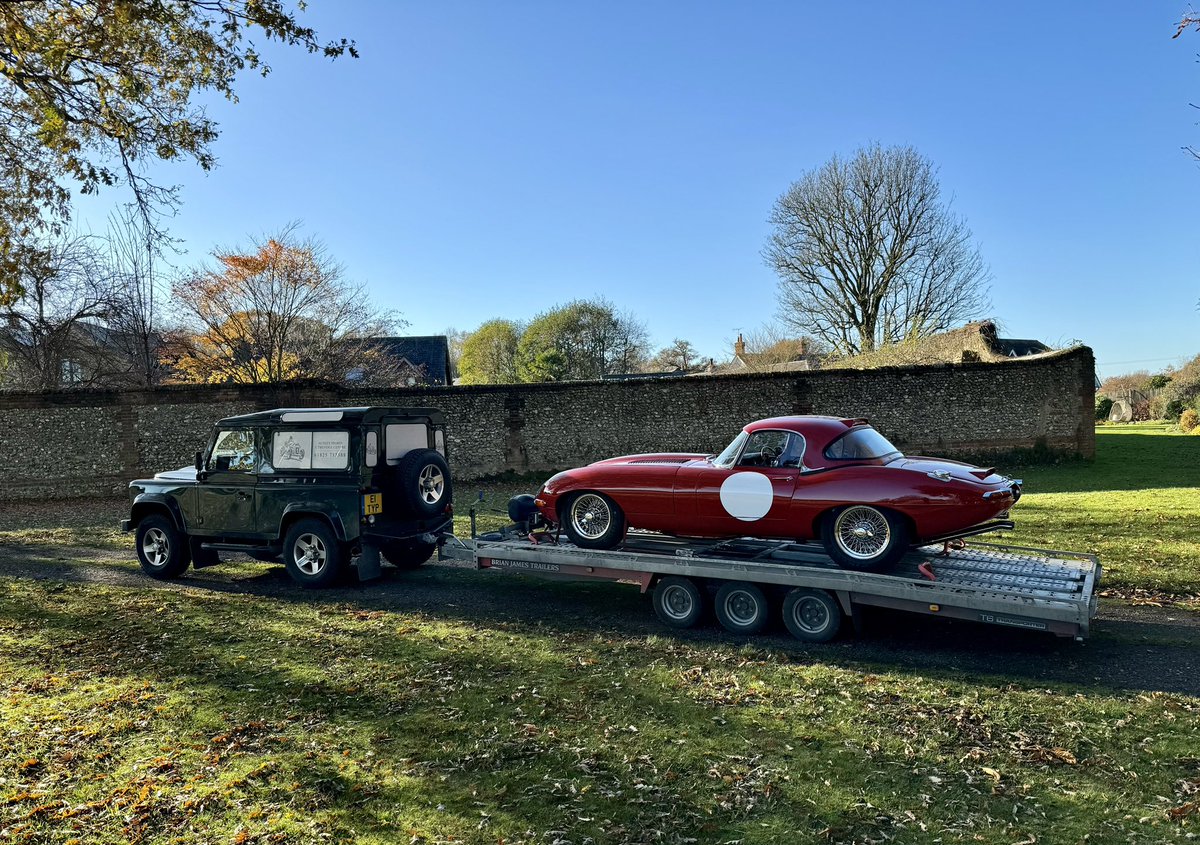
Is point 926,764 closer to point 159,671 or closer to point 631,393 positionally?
point 159,671

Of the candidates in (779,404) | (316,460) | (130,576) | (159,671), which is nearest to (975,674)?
(159,671)

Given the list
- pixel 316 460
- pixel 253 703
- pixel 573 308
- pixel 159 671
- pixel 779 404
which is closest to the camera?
pixel 253 703

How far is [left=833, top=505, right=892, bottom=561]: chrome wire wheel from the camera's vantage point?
6.81 metres

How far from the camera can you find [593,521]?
26.9 ft

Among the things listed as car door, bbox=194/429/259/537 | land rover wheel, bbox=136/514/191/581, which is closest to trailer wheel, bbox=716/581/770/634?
car door, bbox=194/429/259/537

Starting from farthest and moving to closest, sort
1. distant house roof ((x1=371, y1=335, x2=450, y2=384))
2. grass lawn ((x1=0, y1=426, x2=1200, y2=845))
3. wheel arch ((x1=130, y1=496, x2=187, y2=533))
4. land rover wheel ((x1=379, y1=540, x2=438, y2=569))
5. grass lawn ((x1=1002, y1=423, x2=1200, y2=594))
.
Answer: distant house roof ((x1=371, y1=335, x2=450, y2=384))
land rover wheel ((x1=379, y1=540, x2=438, y2=569))
wheel arch ((x1=130, y1=496, x2=187, y2=533))
grass lawn ((x1=1002, y1=423, x2=1200, y2=594))
grass lawn ((x1=0, y1=426, x2=1200, y2=845))

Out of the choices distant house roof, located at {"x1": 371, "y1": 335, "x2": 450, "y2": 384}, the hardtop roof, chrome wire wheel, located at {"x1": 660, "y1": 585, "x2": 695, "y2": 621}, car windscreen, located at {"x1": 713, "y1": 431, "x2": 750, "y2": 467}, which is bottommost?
chrome wire wheel, located at {"x1": 660, "y1": 585, "x2": 695, "y2": 621}

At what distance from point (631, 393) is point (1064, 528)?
42.3 feet

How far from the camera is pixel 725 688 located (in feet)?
19.1

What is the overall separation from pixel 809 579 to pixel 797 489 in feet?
2.77

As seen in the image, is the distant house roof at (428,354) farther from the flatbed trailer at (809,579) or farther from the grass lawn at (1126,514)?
the flatbed trailer at (809,579)

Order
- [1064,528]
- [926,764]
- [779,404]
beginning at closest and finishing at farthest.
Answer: [926,764]
[1064,528]
[779,404]

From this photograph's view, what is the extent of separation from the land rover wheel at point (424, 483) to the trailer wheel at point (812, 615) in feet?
15.3

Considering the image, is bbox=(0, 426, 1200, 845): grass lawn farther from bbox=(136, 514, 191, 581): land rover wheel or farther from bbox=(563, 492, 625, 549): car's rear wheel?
bbox=(136, 514, 191, 581): land rover wheel
